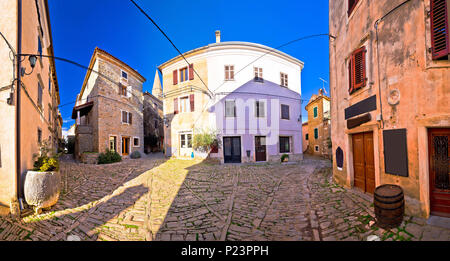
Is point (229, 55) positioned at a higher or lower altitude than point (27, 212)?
higher

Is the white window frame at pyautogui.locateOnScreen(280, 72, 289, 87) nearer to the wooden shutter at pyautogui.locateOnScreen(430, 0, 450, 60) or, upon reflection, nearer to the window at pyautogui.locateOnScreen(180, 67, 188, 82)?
the window at pyautogui.locateOnScreen(180, 67, 188, 82)

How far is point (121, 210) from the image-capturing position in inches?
202

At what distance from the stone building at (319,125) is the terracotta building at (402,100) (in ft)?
46.0

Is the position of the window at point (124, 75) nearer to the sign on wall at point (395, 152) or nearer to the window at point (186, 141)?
the window at point (186, 141)

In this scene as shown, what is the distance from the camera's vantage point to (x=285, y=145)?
17000 millimetres

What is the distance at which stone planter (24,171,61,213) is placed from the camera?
4.56 meters

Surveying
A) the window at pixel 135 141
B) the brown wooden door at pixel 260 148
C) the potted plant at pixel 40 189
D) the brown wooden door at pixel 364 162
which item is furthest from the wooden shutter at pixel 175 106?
the brown wooden door at pixel 364 162

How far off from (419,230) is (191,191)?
6158mm

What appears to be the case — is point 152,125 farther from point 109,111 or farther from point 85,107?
point 85,107

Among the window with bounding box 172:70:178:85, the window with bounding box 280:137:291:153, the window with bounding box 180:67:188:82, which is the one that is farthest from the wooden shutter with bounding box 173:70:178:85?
the window with bounding box 280:137:291:153

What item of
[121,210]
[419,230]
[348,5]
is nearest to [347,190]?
[419,230]

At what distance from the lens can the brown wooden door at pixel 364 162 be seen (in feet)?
19.1

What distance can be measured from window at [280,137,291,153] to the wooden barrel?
12907 millimetres
